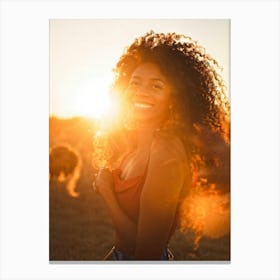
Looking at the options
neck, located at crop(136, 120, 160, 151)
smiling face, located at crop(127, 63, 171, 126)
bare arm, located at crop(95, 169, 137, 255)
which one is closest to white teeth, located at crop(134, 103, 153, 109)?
smiling face, located at crop(127, 63, 171, 126)

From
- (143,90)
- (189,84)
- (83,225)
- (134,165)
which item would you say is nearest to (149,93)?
(143,90)

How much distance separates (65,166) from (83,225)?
0.38 m

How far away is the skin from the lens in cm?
291

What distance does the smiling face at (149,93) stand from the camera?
9.67 ft

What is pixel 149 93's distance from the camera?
9.70ft

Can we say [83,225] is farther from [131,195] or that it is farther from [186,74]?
[186,74]

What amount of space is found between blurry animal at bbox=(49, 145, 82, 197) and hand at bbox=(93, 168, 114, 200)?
0.12 m

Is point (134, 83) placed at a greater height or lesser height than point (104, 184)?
greater
